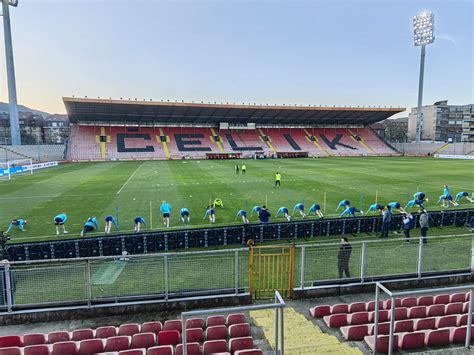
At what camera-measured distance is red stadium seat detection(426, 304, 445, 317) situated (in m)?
6.59

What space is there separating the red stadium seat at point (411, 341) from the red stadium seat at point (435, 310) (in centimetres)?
110

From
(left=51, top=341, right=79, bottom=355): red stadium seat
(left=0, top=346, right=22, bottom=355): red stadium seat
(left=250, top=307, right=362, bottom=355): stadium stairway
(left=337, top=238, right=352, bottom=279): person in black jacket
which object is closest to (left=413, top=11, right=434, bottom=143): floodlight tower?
(left=337, top=238, right=352, bottom=279): person in black jacket

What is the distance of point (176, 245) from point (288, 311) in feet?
22.4

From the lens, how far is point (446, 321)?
241 inches

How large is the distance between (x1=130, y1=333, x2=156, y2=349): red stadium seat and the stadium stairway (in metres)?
2.30

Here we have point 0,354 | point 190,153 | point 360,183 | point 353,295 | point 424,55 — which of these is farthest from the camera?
point 424,55

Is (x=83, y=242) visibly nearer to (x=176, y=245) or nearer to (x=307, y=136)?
(x=176, y=245)

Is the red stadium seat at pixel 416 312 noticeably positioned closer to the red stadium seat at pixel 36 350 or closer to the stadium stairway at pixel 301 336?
the stadium stairway at pixel 301 336

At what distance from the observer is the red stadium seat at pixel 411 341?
18.4ft

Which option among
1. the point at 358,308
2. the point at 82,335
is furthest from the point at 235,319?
the point at 82,335

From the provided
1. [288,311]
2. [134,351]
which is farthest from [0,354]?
[288,311]

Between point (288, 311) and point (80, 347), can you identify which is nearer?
point (80, 347)

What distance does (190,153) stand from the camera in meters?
63.8

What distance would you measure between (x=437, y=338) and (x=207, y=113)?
6196 centimetres
